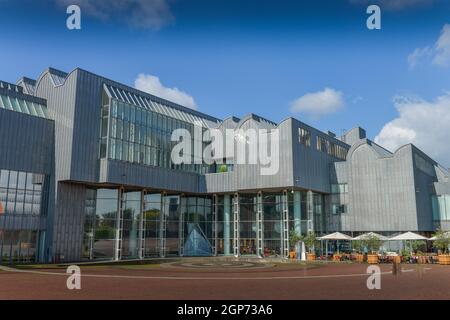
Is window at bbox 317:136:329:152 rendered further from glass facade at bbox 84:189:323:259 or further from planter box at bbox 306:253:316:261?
planter box at bbox 306:253:316:261

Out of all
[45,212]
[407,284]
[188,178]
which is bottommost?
[407,284]

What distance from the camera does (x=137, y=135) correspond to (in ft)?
161

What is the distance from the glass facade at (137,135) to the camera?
1820 inches

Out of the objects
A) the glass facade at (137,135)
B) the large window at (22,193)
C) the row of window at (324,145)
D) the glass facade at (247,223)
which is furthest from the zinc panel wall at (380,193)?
the large window at (22,193)

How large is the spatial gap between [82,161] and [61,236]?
25.9ft

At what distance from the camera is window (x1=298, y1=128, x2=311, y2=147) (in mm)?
53594

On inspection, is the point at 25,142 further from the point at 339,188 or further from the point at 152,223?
the point at 339,188

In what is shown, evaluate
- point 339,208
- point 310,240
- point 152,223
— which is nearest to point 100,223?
point 152,223

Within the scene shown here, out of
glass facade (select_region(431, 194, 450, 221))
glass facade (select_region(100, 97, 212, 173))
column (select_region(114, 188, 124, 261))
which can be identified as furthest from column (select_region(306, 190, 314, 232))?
column (select_region(114, 188, 124, 261))

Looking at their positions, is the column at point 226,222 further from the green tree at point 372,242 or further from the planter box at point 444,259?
the planter box at point 444,259

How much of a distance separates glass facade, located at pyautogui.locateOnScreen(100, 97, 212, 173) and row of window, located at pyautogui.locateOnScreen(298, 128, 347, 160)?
14954 millimetres
